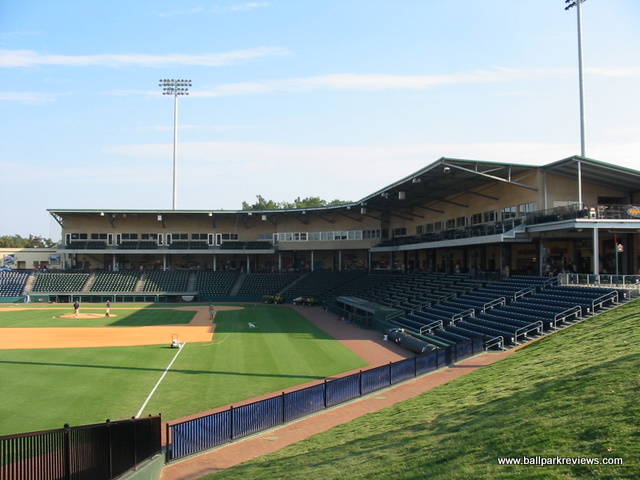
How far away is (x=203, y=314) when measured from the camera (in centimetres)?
4738

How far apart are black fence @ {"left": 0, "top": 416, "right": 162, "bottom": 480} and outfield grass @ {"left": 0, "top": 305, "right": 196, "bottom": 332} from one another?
29.8m

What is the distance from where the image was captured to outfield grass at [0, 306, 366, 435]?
16.1 m

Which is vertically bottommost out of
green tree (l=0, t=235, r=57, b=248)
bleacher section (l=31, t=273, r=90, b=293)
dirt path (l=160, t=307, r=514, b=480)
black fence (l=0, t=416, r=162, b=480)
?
dirt path (l=160, t=307, r=514, b=480)

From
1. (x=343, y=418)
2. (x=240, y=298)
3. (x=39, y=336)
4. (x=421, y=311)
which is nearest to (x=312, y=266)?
(x=240, y=298)

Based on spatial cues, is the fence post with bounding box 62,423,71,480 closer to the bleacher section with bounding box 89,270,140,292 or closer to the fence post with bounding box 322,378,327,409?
the fence post with bounding box 322,378,327,409

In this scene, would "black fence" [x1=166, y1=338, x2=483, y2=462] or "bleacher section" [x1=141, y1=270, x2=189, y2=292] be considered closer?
"black fence" [x1=166, y1=338, x2=483, y2=462]

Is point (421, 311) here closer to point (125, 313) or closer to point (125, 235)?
point (125, 313)

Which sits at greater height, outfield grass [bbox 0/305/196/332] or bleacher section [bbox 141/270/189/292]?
bleacher section [bbox 141/270/189/292]

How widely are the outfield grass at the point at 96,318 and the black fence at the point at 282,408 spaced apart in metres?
25.6

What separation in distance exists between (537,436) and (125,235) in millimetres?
68362

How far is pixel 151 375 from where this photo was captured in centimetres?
2138

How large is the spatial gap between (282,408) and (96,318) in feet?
110

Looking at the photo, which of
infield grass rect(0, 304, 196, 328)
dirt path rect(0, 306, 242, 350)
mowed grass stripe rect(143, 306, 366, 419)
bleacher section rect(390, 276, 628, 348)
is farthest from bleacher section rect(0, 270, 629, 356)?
dirt path rect(0, 306, 242, 350)

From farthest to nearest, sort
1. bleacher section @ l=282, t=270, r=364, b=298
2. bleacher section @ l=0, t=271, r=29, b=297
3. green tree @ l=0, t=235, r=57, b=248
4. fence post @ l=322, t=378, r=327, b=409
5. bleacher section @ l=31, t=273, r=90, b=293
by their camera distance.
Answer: green tree @ l=0, t=235, r=57, b=248 < bleacher section @ l=31, t=273, r=90, b=293 < bleacher section @ l=0, t=271, r=29, b=297 < bleacher section @ l=282, t=270, r=364, b=298 < fence post @ l=322, t=378, r=327, b=409
